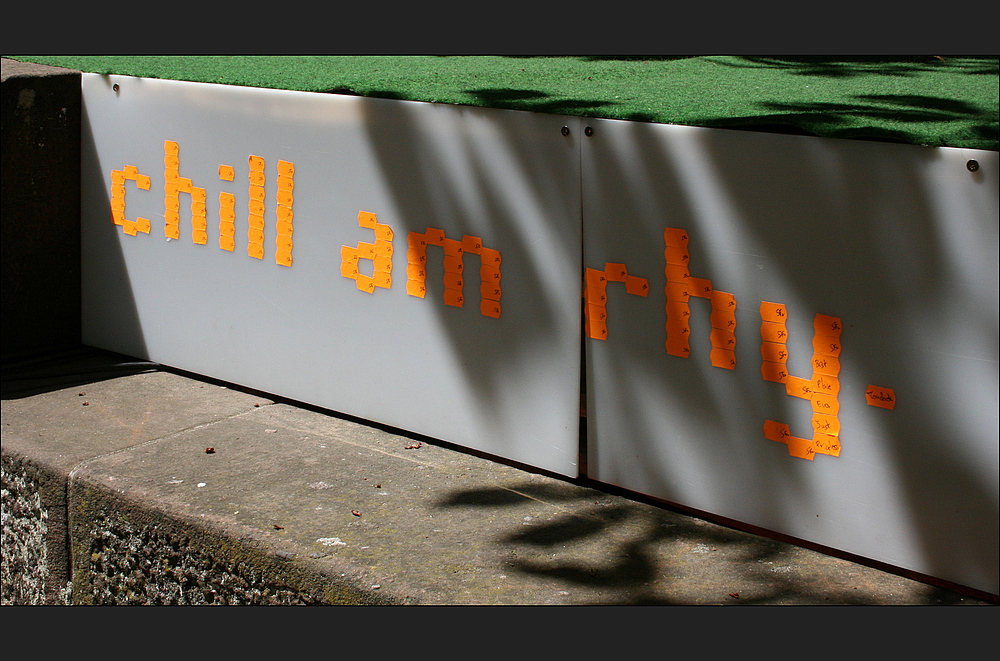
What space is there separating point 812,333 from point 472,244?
1242 millimetres

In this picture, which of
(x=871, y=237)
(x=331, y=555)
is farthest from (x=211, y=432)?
(x=871, y=237)

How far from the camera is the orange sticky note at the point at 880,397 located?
2.69 m

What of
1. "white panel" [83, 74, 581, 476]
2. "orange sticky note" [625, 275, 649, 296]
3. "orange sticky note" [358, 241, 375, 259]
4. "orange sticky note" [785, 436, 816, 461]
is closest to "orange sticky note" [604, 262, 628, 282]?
"orange sticky note" [625, 275, 649, 296]

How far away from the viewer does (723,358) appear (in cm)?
297

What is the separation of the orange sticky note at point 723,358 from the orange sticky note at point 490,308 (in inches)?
31.9

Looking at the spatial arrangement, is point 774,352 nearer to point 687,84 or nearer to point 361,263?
point 687,84

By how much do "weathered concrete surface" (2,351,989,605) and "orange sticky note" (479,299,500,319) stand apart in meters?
0.56

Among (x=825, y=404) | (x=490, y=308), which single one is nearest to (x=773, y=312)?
(x=825, y=404)

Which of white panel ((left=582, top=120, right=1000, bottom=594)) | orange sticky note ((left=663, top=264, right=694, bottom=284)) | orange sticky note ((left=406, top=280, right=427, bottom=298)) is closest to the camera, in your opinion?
white panel ((left=582, top=120, right=1000, bottom=594))

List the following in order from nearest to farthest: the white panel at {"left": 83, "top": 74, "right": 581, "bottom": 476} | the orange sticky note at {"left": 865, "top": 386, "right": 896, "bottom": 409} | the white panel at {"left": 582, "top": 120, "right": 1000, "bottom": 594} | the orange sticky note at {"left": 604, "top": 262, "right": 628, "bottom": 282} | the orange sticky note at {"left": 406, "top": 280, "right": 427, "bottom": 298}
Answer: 1. the white panel at {"left": 582, "top": 120, "right": 1000, "bottom": 594}
2. the orange sticky note at {"left": 865, "top": 386, "right": 896, "bottom": 409}
3. the orange sticky note at {"left": 604, "top": 262, "right": 628, "bottom": 282}
4. the white panel at {"left": 83, "top": 74, "right": 581, "bottom": 476}
5. the orange sticky note at {"left": 406, "top": 280, "right": 427, "bottom": 298}

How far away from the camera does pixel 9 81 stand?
426 cm

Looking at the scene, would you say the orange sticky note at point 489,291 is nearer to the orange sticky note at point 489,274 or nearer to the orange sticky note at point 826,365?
the orange sticky note at point 489,274

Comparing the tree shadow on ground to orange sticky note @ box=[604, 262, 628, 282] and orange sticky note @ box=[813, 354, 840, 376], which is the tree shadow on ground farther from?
orange sticky note @ box=[604, 262, 628, 282]

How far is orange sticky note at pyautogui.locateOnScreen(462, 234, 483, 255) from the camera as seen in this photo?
3436 millimetres
